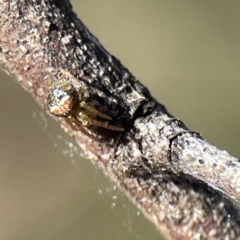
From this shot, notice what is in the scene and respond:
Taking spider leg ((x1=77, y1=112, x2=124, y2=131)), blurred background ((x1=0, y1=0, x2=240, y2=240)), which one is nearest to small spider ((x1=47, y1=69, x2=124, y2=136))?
spider leg ((x1=77, y1=112, x2=124, y2=131))

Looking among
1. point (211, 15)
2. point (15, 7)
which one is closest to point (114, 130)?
point (15, 7)

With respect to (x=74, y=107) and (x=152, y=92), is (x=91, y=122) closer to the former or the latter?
(x=74, y=107)

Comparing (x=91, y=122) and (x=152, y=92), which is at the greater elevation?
(x=152, y=92)

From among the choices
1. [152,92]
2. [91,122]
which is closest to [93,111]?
[91,122]

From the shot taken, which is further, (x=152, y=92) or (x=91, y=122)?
(x=152, y=92)

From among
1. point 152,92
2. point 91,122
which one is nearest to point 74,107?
point 91,122

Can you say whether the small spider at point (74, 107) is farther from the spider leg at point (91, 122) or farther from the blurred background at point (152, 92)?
the blurred background at point (152, 92)

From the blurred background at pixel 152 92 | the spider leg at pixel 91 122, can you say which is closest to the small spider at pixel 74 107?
the spider leg at pixel 91 122
